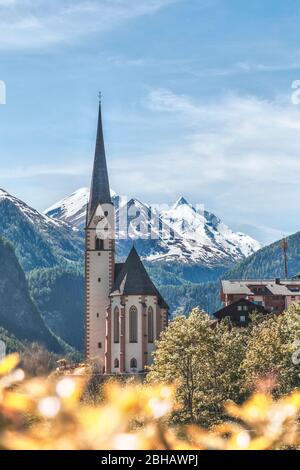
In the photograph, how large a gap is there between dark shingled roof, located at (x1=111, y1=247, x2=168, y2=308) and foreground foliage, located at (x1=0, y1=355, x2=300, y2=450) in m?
105

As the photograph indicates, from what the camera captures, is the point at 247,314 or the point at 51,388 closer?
the point at 51,388

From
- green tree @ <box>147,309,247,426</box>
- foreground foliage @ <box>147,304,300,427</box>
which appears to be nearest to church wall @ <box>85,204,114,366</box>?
foreground foliage @ <box>147,304,300,427</box>

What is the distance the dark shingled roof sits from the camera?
109 m

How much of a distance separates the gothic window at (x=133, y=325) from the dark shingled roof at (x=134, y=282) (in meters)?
2.22

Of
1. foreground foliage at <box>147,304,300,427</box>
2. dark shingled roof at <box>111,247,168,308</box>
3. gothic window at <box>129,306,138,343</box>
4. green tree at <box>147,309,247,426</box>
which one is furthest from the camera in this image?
dark shingled roof at <box>111,247,168,308</box>

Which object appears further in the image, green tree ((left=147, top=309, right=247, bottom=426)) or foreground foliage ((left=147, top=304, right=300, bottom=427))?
green tree ((left=147, top=309, right=247, bottom=426))

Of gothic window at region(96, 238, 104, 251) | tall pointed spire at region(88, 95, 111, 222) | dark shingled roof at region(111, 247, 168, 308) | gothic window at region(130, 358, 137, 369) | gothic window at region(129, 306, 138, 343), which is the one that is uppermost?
tall pointed spire at region(88, 95, 111, 222)

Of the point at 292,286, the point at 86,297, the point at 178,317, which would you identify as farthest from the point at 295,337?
the point at 292,286

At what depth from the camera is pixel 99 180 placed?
126 metres

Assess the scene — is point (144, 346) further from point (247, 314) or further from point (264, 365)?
point (264, 365)

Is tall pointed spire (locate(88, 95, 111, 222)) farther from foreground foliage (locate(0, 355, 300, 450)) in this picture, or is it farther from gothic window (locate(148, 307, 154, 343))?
foreground foliage (locate(0, 355, 300, 450))

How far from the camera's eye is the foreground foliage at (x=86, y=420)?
3.47 metres
